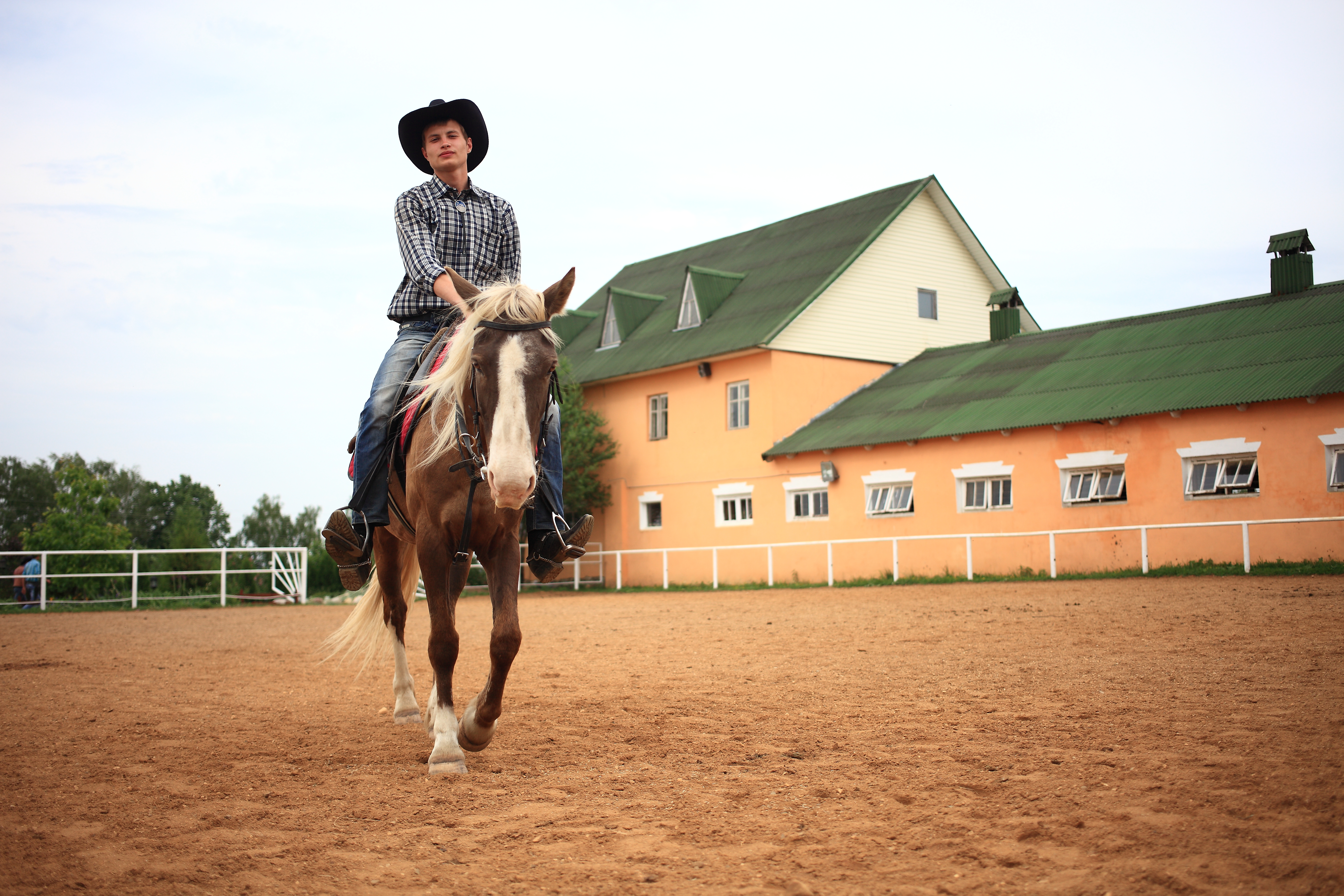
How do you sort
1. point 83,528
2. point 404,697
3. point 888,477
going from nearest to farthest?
point 404,697, point 888,477, point 83,528

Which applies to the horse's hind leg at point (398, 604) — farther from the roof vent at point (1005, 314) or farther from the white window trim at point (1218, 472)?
the roof vent at point (1005, 314)

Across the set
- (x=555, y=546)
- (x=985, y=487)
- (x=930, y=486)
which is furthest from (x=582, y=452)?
(x=555, y=546)

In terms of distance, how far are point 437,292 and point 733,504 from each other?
23.9m

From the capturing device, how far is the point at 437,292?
5.52 metres

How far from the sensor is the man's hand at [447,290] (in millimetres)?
5336

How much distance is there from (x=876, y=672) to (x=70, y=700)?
6.24 m

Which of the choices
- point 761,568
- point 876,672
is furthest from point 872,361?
point 876,672

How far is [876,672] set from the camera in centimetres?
801

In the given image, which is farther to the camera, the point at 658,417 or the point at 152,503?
the point at 152,503

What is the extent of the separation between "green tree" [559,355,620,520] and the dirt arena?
2123 cm

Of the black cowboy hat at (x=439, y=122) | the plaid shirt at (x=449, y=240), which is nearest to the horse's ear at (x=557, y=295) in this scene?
the plaid shirt at (x=449, y=240)

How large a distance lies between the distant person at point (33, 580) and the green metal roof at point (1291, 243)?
28.3 metres

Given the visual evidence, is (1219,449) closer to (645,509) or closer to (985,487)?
(985,487)

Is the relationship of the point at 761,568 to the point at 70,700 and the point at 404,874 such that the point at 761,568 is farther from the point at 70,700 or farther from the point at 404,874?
the point at 404,874
